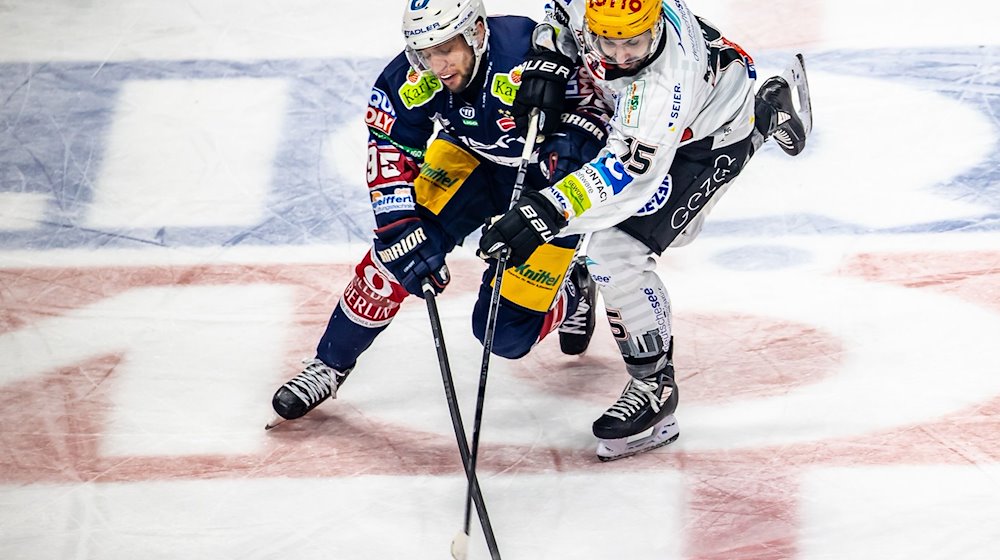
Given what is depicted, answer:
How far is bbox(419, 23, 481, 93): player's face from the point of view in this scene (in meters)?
3.45

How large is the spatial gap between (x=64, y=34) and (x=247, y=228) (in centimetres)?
170

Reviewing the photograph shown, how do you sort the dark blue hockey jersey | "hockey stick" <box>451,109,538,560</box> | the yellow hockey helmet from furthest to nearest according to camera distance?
1. the dark blue hockey jersey
2. "hockey stick" <box>451,109,538,560</box>
3. the yellow hockey helmet

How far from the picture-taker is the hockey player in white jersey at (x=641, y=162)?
10.7 ft

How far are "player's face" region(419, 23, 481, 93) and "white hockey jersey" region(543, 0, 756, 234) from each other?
27cm

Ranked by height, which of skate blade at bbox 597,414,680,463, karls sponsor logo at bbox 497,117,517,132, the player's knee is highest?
karls sponsor logo at bbox 497,117,517,132

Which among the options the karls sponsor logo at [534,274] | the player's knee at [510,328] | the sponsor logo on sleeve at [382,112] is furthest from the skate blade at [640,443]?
the sponsor logo on sleeve at [382,112]

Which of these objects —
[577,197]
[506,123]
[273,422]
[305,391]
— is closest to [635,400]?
[577,197]

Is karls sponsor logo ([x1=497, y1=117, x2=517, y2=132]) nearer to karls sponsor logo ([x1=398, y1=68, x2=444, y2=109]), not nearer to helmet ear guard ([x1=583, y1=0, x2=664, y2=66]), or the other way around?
karls sponsor logo ([x1=398, y1=68, x2=444, y2=109])

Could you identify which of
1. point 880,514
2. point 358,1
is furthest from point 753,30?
point 880,514

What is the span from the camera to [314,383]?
3961mm

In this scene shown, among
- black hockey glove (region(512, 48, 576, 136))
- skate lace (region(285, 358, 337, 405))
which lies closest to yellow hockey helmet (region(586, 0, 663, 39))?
black hockey glove (region(512, 48, 576, 136))

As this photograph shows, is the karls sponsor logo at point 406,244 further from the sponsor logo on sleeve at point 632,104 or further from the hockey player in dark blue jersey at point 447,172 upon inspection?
the sponsor logo on sleeve at point 632,104

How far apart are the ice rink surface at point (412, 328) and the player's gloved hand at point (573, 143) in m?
0.76

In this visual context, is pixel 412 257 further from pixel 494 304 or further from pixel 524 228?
pixel 524 228
